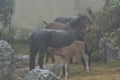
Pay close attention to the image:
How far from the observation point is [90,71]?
9.99m

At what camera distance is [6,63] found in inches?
332

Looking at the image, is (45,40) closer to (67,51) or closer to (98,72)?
(67,51)

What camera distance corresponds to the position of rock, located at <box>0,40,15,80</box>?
838cm

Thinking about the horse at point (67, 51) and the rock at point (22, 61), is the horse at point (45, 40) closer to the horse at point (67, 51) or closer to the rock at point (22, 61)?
the horse at point (67, 51)

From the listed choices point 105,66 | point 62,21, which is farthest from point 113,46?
point 62,21

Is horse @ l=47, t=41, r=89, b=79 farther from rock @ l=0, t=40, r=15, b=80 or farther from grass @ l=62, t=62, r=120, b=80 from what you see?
rock @ l=0, t=40, r=15, b=80

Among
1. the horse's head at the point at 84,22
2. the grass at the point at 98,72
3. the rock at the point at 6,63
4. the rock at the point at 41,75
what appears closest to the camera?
the rock at the point at 41,75

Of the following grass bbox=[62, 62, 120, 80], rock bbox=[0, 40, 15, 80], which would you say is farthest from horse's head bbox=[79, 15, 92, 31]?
rock bbox=[0, 40, 15, 80]

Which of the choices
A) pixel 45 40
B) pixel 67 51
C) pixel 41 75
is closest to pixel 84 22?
pixel 67 51

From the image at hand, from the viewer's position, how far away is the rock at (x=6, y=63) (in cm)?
838

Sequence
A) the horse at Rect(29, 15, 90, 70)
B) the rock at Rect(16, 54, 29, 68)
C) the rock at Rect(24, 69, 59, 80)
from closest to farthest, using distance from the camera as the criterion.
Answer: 1. the rock at Rect(24, 69, 59, 80)
2. the horse at Rect(29, 15, 90, 70)
3. the rock at Rect(16, 54, 29, 68)

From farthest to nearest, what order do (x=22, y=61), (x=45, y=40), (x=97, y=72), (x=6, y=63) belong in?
(x=22, y=61) → (x=97, y=72) → (x=45, y=40) → (x=6, y=63)

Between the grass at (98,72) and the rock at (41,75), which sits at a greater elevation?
the rock at (41,75)

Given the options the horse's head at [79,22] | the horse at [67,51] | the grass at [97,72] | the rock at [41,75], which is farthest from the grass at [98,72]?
the rock at [41,75]
